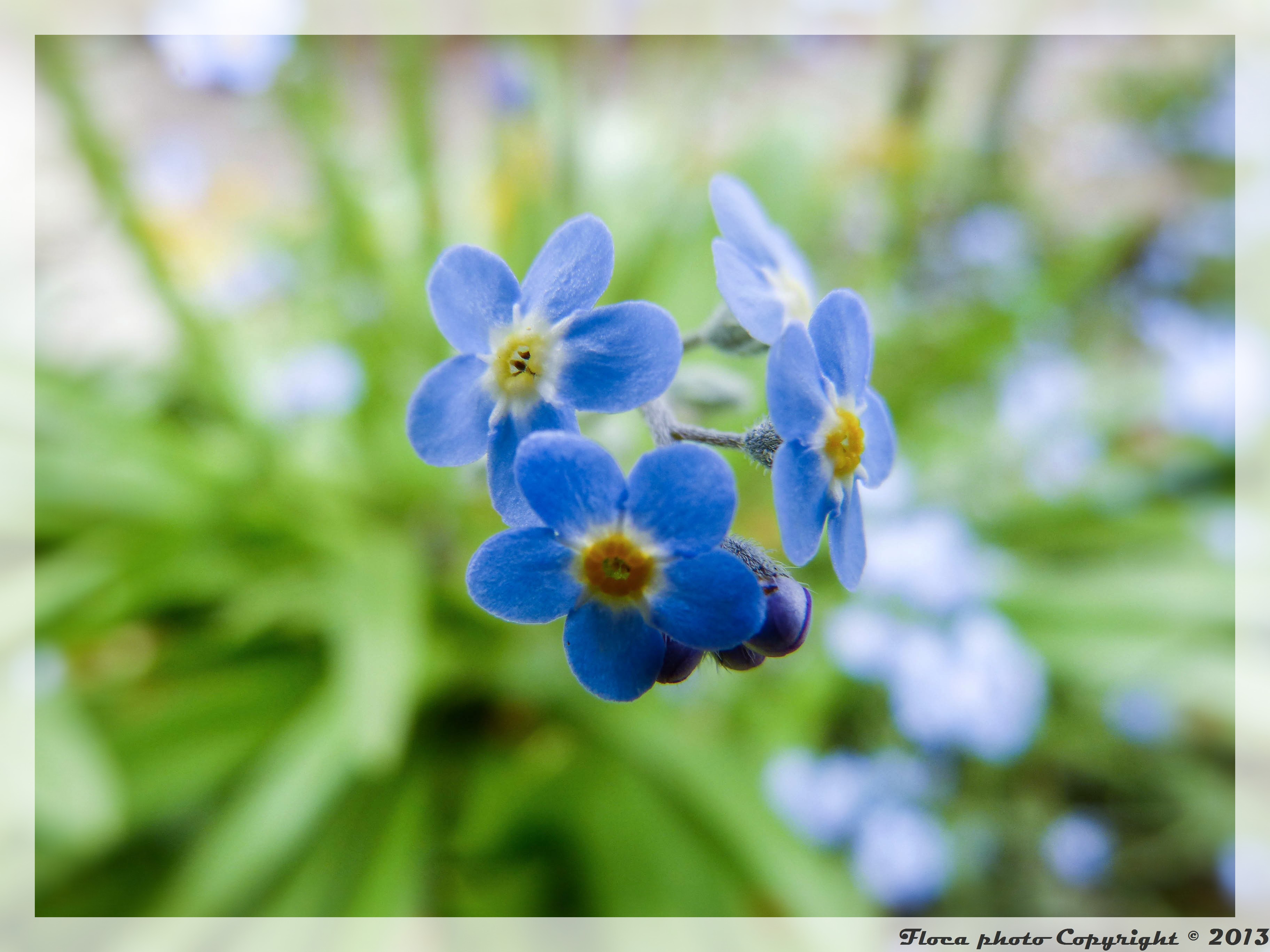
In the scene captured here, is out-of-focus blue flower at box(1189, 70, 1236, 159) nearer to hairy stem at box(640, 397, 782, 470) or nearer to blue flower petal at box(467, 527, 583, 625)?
hairy stem at box(640, 397, 782, 470)

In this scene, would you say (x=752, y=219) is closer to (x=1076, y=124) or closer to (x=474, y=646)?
(x=474, y=646)

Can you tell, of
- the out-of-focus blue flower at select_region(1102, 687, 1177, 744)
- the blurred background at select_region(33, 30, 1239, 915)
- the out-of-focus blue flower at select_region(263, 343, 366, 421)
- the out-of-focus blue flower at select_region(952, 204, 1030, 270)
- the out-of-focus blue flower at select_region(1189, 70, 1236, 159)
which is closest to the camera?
the blurred background at select_region(33, 30, 1239, 915)

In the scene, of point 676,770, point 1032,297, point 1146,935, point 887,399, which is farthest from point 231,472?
point 1032,297

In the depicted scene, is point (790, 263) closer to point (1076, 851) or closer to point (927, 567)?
point (927, 567)

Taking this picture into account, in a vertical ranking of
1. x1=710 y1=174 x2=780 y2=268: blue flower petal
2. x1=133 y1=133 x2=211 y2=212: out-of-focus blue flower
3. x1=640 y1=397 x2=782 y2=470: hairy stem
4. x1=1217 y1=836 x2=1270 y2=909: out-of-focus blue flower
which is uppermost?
x1=133 y1=133 x2=211 y2=212: out-of-focus blue flower

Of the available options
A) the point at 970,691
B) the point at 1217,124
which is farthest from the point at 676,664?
the point at 1217,124

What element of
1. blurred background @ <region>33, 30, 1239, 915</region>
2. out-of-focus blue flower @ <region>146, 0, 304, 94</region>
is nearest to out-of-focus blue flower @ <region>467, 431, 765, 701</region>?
blurred background @ <region>33, 30, 1239, 915</region>

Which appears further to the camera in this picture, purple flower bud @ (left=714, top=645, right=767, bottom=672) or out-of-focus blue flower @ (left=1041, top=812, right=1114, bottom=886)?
out-of-focus blue flower @ (left=1041, top=812, right=1114, bottom=886)
